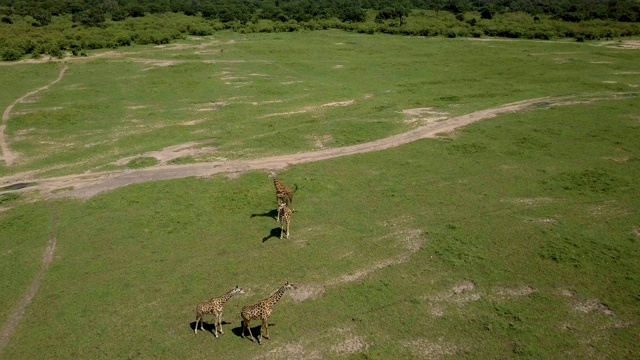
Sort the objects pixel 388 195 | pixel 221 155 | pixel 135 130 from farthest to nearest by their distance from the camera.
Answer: pixel 135 130 → pixel 221 155 → pixel 388 195

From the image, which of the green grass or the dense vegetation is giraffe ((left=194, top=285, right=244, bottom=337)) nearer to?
the green grass

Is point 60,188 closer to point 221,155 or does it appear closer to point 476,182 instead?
point 221,155

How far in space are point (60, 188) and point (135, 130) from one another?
10.2m

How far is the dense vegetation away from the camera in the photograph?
70.7 metres

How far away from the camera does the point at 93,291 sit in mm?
16719

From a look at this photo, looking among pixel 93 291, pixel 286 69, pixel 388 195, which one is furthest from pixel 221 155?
pixel 286 69

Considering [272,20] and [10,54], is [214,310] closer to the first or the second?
[10,54]

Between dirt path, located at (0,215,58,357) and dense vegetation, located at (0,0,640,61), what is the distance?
5120 centimetres

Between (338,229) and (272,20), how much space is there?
3113 inches

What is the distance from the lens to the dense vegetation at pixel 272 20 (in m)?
70.7

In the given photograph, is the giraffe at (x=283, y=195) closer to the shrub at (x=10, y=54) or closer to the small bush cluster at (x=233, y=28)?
the small bush cluster at (x=233, y=28)

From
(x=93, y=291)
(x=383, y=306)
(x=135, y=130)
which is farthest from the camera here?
(x=135, y=130)

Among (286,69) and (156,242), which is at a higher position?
(286,69)

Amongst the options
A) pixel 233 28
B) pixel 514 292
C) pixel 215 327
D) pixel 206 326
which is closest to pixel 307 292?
pixel 215 327
